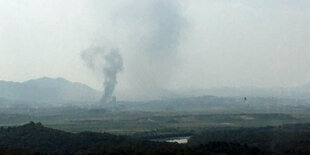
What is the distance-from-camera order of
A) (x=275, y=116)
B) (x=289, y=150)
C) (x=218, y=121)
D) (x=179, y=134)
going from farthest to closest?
(x=275, y=116) < (x=218, y=121) < (x=179, y=134) < (x=289, y=150)

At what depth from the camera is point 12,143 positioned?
141 ft

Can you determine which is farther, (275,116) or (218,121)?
(275,116)

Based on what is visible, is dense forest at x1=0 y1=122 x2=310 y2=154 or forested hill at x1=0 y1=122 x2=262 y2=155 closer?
dense forest at x1=0 y1=122 x2=310 y2=154

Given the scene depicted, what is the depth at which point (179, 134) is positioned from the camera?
6197 cm

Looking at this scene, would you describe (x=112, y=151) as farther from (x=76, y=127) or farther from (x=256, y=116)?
(x=256, y=116)

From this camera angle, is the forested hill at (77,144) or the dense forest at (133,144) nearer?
the dense forest at (133,144)

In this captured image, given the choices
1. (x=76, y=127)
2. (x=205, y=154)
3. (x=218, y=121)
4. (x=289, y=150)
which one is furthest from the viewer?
(x=218, y=121)

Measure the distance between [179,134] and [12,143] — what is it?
25.4 m

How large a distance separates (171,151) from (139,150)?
2.71 m

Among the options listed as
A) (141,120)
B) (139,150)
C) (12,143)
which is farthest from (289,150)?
(141,120)

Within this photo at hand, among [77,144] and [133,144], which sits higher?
[133,144]

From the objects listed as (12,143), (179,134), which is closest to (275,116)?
(179,134)

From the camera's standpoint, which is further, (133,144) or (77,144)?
(77,144)

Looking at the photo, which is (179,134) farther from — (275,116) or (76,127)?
(275,116)
